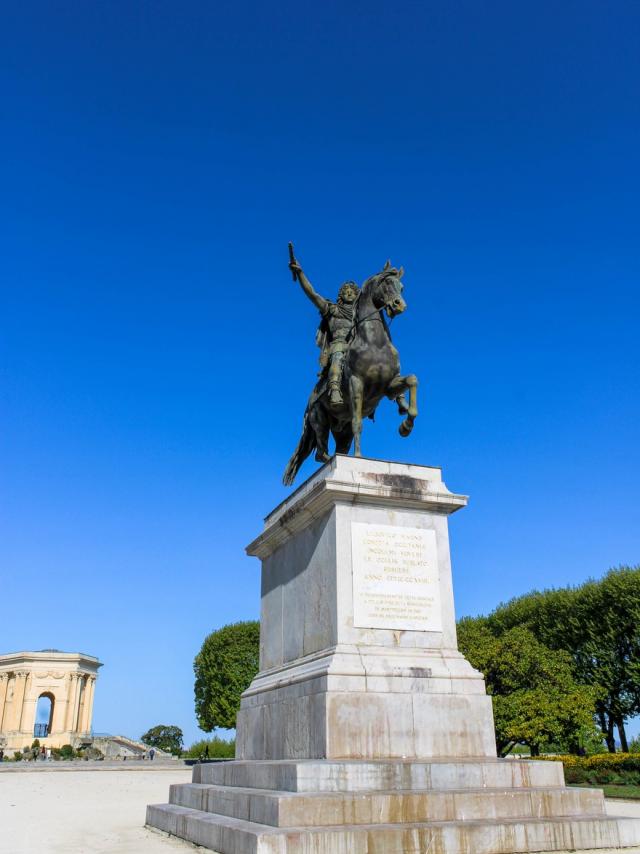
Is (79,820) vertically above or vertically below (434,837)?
below

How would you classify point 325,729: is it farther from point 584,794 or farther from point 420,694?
point 584,794

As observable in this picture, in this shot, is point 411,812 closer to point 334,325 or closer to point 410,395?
point 410,395

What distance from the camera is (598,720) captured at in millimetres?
38719

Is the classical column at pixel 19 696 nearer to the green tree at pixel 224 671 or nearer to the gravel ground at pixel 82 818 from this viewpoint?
the green tree at pixel 224 671

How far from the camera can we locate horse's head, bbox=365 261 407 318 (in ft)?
37.6

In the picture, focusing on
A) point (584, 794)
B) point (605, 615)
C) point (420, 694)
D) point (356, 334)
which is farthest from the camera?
point (605, 615)

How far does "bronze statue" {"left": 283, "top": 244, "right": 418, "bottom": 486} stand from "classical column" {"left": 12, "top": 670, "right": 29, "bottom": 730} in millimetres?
78787

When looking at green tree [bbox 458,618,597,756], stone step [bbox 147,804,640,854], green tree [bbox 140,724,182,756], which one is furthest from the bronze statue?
green tree [bbox 140,724,182,756]

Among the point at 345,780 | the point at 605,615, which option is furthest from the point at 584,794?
the point at 605,615

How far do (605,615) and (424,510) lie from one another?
30793mm

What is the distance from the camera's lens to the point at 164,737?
341 ft

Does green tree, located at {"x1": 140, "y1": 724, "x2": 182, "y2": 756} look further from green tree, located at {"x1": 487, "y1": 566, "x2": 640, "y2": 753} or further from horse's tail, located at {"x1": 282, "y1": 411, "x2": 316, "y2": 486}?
horse's tail, located at {"x1": 282, "y1": 411, "x2": 316, "y2": 486}

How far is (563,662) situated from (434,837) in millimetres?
30186

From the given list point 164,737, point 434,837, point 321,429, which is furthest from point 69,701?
point 434,837
